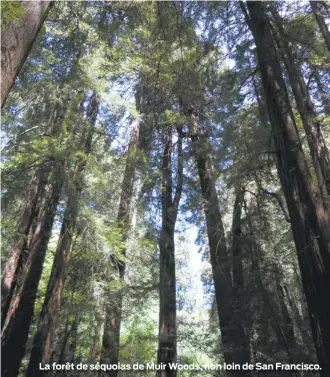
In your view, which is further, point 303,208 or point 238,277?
point 238,277

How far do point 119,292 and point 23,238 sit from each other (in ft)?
9.74

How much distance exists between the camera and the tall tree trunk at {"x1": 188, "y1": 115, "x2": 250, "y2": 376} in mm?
7621

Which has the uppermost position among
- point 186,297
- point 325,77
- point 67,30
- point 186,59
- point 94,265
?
point 186,59

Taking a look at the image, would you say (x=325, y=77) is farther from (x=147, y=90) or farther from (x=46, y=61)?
(x=46, y=61)

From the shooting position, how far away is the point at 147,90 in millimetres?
12148

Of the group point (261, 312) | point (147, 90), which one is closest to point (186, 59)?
point (147, 90)

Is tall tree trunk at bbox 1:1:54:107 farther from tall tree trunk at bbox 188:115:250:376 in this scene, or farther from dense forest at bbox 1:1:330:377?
tall tree trunk at bbox 188:115:250:376

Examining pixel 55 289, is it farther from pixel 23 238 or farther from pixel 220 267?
pixel 220 267

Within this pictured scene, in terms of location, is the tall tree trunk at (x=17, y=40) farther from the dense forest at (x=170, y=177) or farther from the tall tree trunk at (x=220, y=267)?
the tall tree trunk at (x=220, y=267)

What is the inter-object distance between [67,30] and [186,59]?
351cm

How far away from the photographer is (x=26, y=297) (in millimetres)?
9273

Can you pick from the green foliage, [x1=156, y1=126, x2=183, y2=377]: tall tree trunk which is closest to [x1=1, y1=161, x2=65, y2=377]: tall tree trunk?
[x1=156, y1=126, x2=183, y2=377]: tall tree trunk

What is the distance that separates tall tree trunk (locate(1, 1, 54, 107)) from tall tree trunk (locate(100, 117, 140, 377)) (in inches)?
283

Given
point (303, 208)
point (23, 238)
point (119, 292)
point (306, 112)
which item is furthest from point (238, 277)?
point (23, 238)
